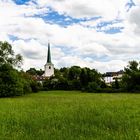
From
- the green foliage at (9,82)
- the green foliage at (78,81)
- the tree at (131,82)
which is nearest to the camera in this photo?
the green foliage at (9,82)

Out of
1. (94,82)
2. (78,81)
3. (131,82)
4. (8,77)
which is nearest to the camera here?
(8,77)

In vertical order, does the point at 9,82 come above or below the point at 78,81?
below

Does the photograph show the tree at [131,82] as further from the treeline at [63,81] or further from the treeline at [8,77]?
the treeline at [8,77]

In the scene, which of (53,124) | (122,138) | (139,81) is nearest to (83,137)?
(122,138)

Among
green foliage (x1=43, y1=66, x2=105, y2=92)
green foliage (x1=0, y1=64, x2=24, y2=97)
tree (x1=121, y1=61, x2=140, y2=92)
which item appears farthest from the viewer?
green foliage (x1=43, y1=66, x2=105, y2=92)

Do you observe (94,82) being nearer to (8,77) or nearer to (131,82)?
(131,82)

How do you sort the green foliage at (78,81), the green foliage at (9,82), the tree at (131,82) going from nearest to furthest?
the green foliage at (9,82) → the tree at (131,82) → the green foliage at (78,81)

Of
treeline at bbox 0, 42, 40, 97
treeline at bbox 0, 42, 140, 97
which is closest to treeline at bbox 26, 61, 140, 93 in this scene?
treeline at bbox 0, 42, 140, 97

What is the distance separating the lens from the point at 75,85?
117m

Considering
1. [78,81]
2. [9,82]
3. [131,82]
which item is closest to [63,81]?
[78,81]

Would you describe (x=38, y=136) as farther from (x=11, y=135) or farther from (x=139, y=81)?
(x=139, y=81)

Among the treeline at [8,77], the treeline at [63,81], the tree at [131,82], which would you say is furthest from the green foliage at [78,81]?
the treeline at [8,77]

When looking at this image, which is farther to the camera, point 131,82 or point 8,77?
point 131,82

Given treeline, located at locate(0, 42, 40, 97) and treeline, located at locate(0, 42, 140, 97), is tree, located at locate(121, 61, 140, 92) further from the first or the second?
treeline, located at locate(0, 42, 40, 97)
